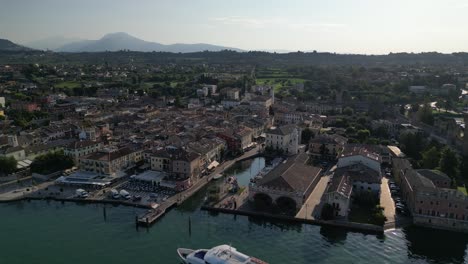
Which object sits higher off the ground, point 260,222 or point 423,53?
point 423,53

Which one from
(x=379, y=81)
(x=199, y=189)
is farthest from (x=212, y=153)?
(x=379, y=81)

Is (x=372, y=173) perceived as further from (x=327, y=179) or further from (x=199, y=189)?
(x=199, y=189)

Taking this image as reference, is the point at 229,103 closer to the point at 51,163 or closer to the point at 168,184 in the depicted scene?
the point at 51,163

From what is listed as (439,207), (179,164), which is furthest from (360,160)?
(179,164)

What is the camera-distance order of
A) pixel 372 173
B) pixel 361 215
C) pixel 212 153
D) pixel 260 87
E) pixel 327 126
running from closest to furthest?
1. pixel 361 215
2. pixel 372 173
3. pixel 212 153
4. pixel 327 126
5. pixel 260 87

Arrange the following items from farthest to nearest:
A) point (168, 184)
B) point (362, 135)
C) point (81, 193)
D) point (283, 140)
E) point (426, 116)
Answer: point (426, 116) < point (362, 135) < point (283, 140) < point (168, 184) < point (81, 193)

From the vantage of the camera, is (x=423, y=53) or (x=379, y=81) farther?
(x=423, y=53)

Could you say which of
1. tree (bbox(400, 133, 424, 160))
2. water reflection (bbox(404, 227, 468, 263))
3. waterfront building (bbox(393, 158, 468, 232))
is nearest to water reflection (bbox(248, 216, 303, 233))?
water reflection (bbox(404, 227, 468, 263))
